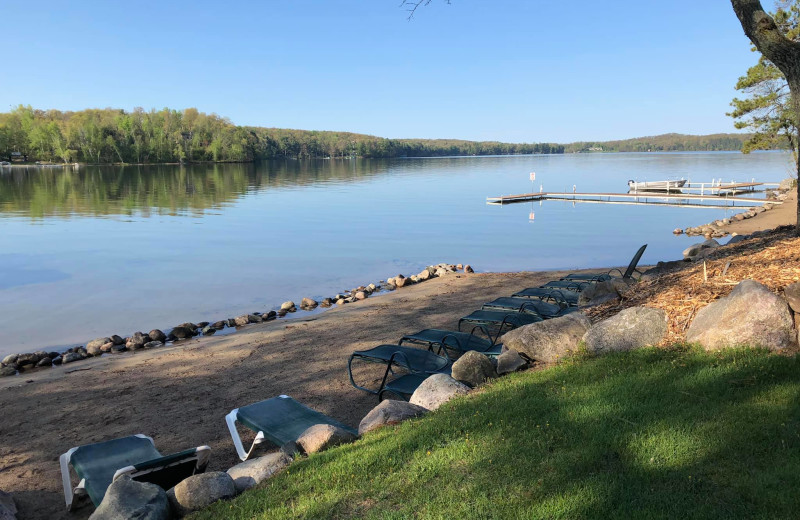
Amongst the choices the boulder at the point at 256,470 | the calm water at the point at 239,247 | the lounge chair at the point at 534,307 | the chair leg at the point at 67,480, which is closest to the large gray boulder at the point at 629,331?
the lounge chair at the point at 534,307

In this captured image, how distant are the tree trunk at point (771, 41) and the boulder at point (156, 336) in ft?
32.6

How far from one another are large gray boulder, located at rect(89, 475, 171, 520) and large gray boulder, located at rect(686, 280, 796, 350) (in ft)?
13.0

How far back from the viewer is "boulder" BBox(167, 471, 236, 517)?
3055mm

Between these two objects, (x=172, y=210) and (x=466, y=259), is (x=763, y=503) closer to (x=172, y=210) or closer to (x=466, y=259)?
(x=466, y=259)

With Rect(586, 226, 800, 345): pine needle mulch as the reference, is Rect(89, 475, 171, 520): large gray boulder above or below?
below

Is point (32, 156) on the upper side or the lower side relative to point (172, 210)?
upper

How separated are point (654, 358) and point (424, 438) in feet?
6.74

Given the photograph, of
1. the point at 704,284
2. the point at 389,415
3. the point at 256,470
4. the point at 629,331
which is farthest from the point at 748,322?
the point at 256,470

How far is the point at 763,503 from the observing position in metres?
2.40

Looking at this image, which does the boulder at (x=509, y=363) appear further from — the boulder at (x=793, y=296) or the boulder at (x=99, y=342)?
the boulder at (x=99, y=342)

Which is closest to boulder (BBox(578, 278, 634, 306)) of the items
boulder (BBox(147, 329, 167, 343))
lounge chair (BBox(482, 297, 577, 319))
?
lounge chair (BBox(482, 297, 577, 319))

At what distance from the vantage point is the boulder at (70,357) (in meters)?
8.95

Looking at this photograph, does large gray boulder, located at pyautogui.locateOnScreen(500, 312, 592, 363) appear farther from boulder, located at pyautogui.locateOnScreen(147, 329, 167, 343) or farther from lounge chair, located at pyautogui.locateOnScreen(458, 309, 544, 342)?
boulder, located at pyautogui.locateOnScreen(147, 329, 167, 343)

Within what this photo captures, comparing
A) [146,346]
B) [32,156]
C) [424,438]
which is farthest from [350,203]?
[32,156]
